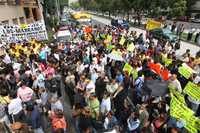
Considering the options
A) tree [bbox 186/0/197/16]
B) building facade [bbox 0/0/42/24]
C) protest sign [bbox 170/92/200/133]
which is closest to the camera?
protest sign [bbox 170/92/200/133]

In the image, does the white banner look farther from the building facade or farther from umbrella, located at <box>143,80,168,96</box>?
umbrella, located at <box>143,80,168,96</box>

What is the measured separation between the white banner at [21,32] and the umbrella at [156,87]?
1337 cm

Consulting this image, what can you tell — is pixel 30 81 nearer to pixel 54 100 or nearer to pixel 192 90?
pixel 54 100

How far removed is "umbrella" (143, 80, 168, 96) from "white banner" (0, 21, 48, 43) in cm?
1337

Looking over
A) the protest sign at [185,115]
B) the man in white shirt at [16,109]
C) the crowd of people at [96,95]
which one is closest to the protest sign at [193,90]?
the crowd of people at [96,95]

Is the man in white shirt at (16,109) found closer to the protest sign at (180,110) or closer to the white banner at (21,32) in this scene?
the protest sign at (180,110)

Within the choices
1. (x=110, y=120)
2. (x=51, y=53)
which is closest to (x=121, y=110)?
(x=110, y=120)

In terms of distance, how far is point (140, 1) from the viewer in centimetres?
5856

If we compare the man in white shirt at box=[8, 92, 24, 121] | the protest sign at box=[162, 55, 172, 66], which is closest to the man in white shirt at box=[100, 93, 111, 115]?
the man in white shirt at box=[8, 92, 24, 121]

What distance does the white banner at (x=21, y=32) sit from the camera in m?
23.5

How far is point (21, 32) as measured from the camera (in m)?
23.9

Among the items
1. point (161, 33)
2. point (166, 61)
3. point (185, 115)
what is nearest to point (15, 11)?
point (161, 33)

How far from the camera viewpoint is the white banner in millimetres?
23516

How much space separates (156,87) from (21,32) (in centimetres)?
1404
